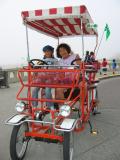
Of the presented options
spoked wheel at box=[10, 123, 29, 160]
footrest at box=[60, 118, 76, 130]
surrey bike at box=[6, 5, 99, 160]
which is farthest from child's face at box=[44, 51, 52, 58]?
footrest at box=[60, 118, 76, 130]

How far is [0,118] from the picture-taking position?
8.37 metres

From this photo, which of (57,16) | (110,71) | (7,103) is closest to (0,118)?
(7,103)

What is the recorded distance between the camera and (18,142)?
527 cm

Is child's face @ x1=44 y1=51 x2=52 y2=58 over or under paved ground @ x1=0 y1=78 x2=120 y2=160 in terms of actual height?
over

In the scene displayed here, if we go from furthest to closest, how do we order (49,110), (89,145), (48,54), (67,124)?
(48,54) → (89,145) → (49,110) → (67,124)

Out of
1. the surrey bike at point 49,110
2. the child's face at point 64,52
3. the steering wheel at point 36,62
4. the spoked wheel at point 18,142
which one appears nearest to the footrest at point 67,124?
the surrey bike at point 49,110

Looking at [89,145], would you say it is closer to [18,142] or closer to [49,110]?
[49,110]

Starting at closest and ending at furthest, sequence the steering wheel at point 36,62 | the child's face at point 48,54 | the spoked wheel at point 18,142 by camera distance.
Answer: the spoked wheel at point 18,142
the steering wheel at point 36,62
the child's face at point 48,54

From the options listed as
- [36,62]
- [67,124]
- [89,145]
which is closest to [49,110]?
[67,124]

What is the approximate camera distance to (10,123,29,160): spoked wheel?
501 cm

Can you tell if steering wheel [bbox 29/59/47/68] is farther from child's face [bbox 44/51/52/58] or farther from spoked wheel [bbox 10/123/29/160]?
spoked wheel [bbox 10/123/29/160]

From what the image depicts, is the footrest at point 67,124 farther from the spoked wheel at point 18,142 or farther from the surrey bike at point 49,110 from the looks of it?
the spoked wheel at point 18,142

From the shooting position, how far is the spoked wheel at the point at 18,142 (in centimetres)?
501

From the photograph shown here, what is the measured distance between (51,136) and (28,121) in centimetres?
47
